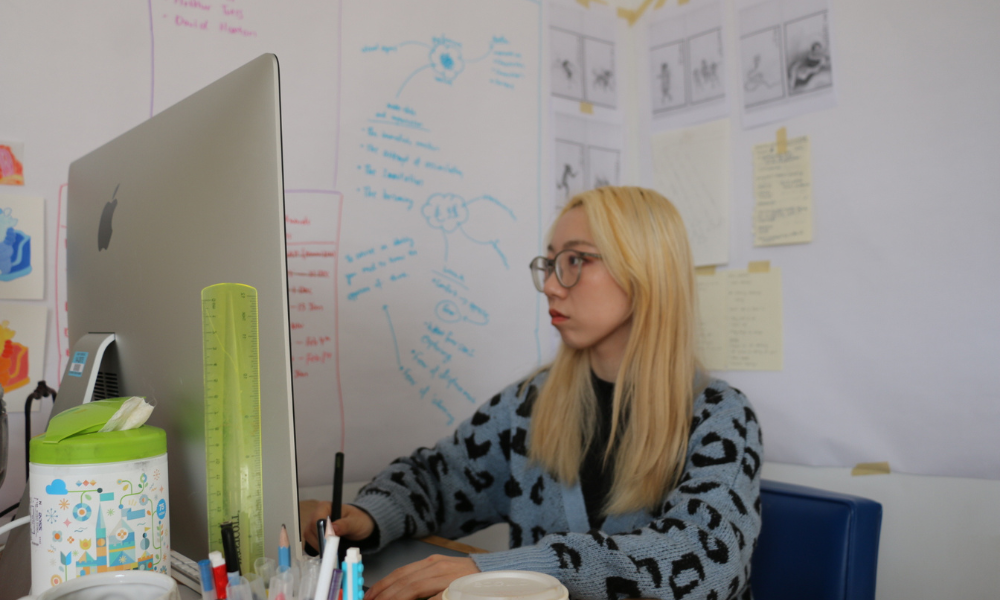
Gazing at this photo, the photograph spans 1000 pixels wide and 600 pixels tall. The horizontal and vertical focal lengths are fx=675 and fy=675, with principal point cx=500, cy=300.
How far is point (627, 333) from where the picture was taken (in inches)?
50.3

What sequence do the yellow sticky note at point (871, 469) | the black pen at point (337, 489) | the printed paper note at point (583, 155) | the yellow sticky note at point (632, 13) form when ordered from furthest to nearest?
the yellow sticky note at point (632, 13) < the printed paper note at point (583, 155) < the yellow sticky note at point (871, 469) < the black pen at point (337, 489)

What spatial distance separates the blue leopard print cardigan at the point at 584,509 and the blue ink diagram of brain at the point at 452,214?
48cm

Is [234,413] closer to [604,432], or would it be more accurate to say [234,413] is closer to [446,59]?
[604,432]

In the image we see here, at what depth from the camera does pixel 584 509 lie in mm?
1178

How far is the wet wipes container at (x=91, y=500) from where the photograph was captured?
505 millimetres

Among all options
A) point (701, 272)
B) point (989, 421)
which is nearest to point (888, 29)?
point (701, 272)

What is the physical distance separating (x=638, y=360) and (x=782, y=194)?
28.0 inches

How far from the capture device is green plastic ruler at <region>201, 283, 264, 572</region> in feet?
1.77

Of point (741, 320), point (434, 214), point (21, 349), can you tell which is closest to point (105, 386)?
point (21, 349)

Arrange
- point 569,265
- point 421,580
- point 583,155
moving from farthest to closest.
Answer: point 583,155 → point 569,265 → point 421,580

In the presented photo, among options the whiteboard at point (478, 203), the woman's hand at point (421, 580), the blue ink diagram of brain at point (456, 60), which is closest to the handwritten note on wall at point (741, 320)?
the whiteboard at point (478, 203)

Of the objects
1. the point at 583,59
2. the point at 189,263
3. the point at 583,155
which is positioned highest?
the point at 583,59

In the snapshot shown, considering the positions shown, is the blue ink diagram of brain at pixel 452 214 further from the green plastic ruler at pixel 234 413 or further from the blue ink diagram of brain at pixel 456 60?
the green plastic ruler at pixel 234 413

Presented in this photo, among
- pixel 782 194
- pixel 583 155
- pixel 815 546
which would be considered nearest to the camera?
pixel 815 546
